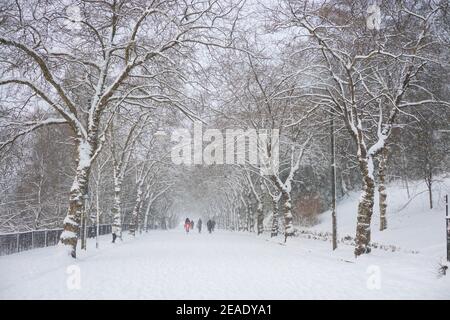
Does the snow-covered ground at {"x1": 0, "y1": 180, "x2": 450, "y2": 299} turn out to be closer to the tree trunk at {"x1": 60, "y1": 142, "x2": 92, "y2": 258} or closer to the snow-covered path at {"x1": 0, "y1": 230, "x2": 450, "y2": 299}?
the snow-covered path at {"x1": 0, "y1": 230, "x2": 450, "y2": 299}

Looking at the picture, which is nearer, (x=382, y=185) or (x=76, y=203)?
(x=76, y=203)

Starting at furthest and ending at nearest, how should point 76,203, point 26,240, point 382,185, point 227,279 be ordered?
1. point 382,185
2. point 26,240
3. point 76,203
4. point 227,279

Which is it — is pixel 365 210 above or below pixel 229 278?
above

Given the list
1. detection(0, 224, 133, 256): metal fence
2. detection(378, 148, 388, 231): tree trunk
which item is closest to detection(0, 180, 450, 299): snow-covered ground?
detection(0, 224, 133, 256): metal fence

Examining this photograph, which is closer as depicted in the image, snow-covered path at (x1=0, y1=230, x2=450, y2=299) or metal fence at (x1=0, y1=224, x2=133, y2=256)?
snow-covered path at (x1=0, y1=230, x2=450, y2=299)

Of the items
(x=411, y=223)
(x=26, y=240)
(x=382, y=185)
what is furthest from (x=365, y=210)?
(x=26, y=240)

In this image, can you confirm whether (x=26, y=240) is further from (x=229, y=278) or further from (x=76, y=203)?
(x=229, y=278)

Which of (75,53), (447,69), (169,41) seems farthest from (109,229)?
(447,69)

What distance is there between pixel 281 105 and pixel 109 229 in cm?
2122

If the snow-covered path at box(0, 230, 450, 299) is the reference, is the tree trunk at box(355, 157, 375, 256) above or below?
above

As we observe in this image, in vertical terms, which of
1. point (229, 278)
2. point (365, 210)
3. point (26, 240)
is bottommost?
point (229, 278)

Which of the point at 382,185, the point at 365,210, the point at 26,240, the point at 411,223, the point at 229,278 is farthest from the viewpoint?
the point at 411,223

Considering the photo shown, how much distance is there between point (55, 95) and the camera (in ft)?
61.4

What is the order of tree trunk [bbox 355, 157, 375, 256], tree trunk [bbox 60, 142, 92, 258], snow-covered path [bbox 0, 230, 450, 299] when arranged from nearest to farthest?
snow-covered path [bbox 0, 230, 450, 299] → tree trunk [bbox 60, 142, 92, 258] → tree trunk [bbox 355, 157, 375, 256]
